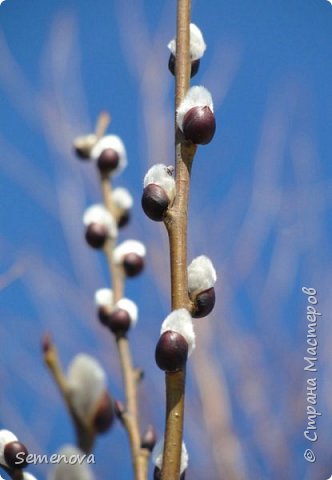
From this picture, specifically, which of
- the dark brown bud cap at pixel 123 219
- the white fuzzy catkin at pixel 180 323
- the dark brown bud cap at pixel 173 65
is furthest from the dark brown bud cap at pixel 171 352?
the dark brown bud cap at pixel 123 219

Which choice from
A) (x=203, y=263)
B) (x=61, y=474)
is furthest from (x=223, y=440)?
(x=61, y=474)

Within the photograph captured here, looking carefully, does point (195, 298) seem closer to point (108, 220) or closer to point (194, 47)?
point (194, 47)

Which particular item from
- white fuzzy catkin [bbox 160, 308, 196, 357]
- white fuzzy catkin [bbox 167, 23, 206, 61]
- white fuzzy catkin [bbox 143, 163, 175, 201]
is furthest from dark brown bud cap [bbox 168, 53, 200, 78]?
white fuzzy catkin [bbox 160, 308, 196, 357]

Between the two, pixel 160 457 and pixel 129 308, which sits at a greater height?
pixel 129 308

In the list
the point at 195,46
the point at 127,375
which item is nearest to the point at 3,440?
the point at 127,375

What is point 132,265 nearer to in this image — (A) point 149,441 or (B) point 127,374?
(B) point 127,374

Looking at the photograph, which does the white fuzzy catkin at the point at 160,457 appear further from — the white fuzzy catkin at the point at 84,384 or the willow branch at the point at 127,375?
the white fuzzy catkin at the point at 84,384

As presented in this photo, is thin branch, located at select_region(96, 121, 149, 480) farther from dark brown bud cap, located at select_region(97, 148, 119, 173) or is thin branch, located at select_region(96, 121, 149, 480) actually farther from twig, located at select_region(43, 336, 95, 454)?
twig, located at select_region(43, 336, 95, 454)
